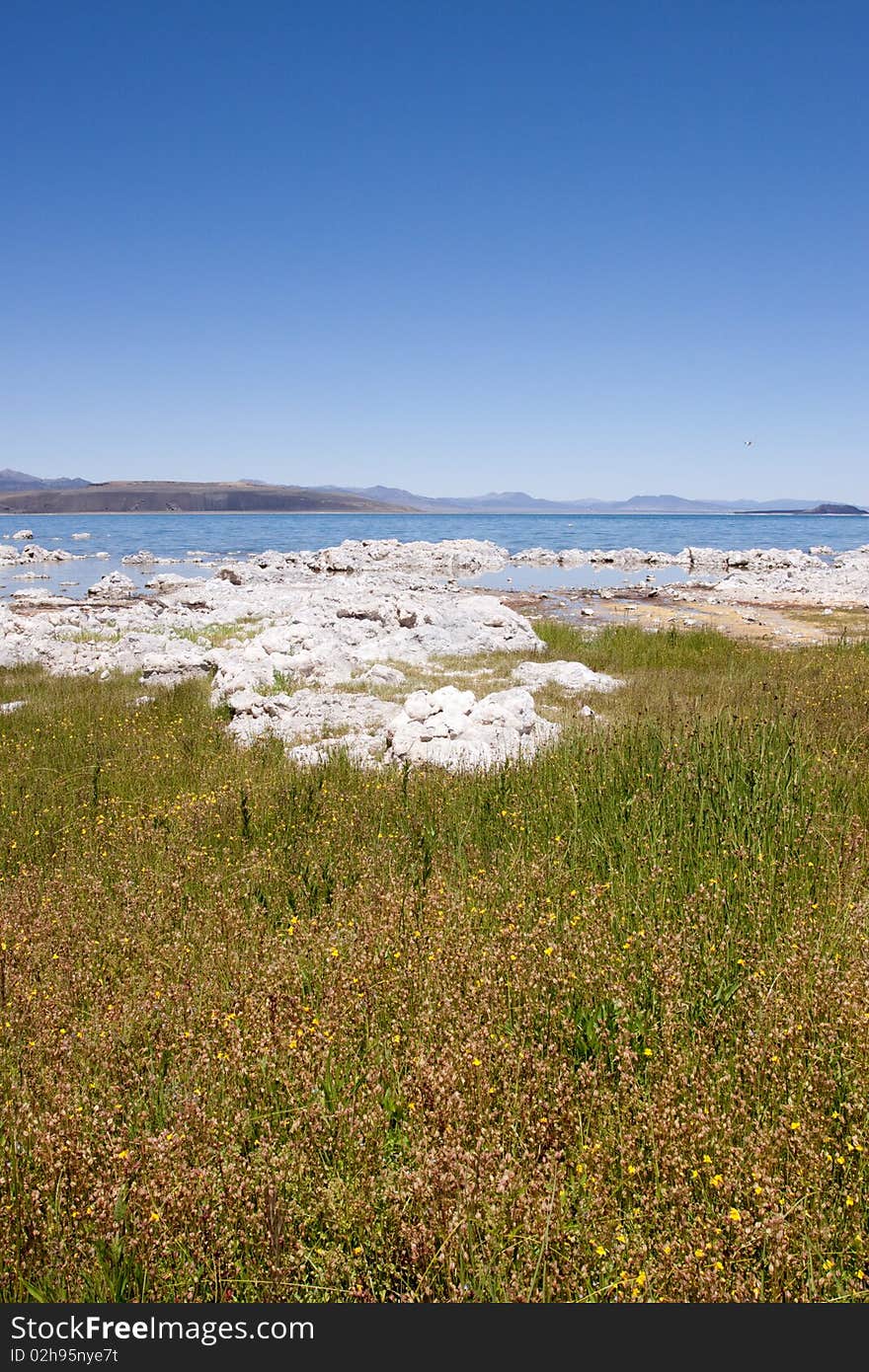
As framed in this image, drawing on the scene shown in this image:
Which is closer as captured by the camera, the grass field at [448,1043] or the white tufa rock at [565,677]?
the grass field at [448,1043]

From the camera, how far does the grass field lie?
9.39 feet

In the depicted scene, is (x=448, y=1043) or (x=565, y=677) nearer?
(x=448, y=1043)

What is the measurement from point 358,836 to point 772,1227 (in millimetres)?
5007

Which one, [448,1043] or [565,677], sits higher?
[565,677]

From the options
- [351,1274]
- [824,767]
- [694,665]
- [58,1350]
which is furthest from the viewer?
[694,665]

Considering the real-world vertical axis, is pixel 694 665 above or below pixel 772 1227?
above

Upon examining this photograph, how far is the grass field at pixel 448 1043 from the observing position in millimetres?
2863

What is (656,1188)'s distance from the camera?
3.05 meters

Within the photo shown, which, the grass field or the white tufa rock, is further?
the white tufa rock

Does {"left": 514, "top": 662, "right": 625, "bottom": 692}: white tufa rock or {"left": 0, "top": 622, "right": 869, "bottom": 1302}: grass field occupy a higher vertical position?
{"left": 514, "top": 662, "right": 625, "bottom": 692}: white tufa rock

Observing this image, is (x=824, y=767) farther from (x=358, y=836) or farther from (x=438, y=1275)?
(x=438, y=1275)

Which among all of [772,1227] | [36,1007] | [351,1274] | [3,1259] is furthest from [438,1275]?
[36,1007]

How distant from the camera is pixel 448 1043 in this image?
157 inches

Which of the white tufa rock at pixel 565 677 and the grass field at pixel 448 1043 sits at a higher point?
the white tufa rock at pixel 565 677
